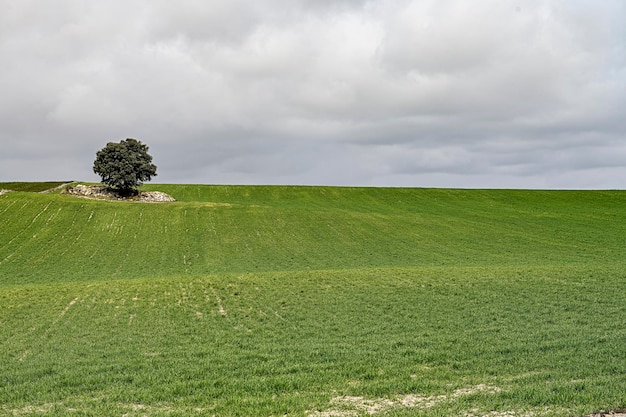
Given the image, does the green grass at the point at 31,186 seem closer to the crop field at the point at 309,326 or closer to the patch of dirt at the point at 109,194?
the patch of dirt at the point at 109,194

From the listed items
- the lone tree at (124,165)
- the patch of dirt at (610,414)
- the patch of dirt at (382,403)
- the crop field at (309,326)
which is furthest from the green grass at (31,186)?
the patch of dirt at (610,414)

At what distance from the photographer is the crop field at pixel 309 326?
38.9 ft

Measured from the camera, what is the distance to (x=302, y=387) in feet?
41.3

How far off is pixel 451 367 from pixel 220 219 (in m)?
54.4

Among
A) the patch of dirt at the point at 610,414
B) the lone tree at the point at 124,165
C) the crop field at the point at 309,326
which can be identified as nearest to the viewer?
the patch of dirt at the point at 610,414

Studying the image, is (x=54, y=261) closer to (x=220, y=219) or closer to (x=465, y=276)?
(x=220, y=219)

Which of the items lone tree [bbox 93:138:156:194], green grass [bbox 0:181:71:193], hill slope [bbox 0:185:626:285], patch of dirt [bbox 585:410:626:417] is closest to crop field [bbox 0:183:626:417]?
patch of dirt [bbox 585:410:626:417]

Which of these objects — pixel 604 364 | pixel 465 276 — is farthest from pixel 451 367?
pixel 465 276

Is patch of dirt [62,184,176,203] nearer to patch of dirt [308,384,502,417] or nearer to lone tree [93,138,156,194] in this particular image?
lone tree [93,138,156,194]

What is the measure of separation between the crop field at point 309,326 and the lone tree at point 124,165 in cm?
2776

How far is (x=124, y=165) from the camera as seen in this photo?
3366 inches

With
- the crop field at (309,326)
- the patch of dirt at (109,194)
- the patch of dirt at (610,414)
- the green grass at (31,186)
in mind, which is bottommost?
the crop field at (309,326)

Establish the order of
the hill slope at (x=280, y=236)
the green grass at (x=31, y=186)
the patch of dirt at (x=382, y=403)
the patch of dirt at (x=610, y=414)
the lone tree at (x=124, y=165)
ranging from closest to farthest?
the patch of dirt at (x=610, y=414), the patch of dirt at (x=382, y=403), the hill slope at (x=280, y=236), the lone tree at (x=124, y=165), the green grass at (x=31, y=186)

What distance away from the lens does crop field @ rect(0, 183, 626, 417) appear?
38.9 feet
